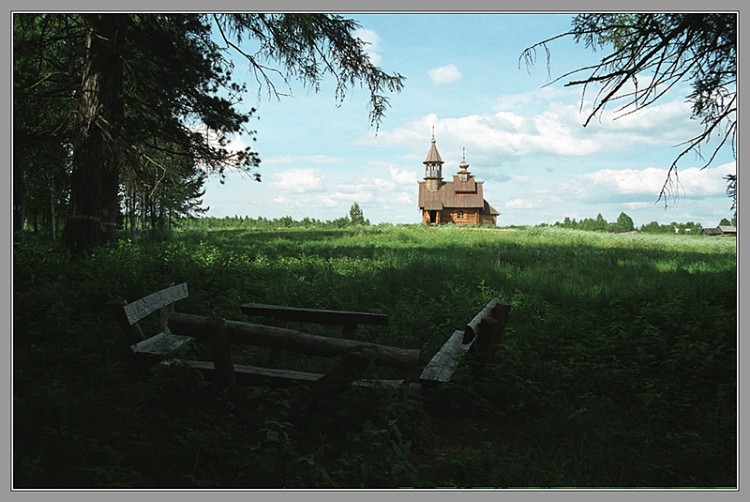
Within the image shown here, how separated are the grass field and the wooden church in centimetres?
168

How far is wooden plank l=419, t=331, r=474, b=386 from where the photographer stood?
505 centimetres

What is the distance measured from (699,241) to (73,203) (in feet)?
30.2

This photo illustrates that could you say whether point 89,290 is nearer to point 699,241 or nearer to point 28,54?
point 28,54

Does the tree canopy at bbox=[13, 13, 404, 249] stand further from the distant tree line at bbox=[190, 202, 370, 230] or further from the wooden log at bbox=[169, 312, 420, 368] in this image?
the wooden log at bbox=[169, 312, 420, 368]

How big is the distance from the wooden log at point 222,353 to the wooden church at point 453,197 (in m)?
3.49

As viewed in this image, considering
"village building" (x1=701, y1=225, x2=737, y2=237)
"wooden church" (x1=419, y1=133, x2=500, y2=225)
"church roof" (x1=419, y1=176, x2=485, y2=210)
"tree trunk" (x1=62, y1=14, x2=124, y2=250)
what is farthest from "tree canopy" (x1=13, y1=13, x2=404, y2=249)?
"village building" (x1=701, y1=225, x2=737, y2=237)

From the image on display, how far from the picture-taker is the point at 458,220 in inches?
527

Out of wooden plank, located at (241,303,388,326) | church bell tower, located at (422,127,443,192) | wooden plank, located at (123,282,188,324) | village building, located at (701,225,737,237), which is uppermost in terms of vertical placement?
church bell tower, located at (422,127,443,192)

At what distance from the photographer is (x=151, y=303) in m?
6.04

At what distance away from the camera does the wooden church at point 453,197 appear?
25.4 feet

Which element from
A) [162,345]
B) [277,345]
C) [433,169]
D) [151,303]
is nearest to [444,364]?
[277,345]

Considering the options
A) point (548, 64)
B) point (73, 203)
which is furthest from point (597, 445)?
point (73, 203)

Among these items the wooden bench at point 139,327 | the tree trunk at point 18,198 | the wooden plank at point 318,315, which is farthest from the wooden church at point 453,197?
the tree trunk at point 18,198

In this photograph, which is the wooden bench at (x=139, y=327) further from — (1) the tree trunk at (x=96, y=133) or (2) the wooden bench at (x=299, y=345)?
(1) the tree trunk at (x=96, y=133)
